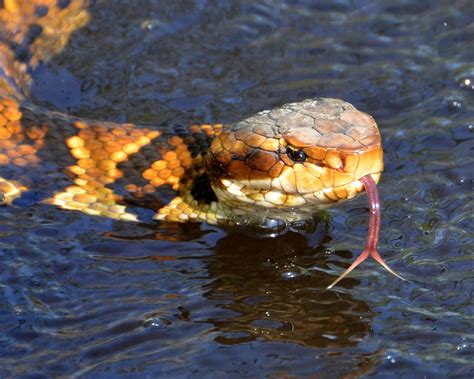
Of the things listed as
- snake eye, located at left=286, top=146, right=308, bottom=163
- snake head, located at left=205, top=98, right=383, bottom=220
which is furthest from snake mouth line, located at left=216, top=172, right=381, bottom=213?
snake eye, located at left=286, top=146, right=308, bottom=163

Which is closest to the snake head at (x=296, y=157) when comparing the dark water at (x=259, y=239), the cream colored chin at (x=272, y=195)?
the cream colored chin at (x=272, y=195)

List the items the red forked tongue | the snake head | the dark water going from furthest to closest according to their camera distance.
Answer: the snake head < the red forked tongue < the dark water

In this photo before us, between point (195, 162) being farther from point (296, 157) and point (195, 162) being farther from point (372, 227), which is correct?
point (372, 227)

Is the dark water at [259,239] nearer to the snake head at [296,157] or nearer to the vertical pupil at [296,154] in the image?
the snake head at [296,157]

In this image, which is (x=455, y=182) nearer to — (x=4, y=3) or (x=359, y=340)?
(x=359, y=340)

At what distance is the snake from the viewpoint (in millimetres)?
5801

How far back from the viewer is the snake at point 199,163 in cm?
580

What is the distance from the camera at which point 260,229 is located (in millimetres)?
6582

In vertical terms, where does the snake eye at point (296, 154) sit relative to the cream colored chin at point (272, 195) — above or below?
above

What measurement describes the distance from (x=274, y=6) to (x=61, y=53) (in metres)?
1.82

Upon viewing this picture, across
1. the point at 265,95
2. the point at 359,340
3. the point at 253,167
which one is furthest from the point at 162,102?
the point at 359,340

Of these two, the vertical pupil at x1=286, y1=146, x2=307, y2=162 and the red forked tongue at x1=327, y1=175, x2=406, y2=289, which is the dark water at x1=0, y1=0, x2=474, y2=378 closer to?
the red forked tongue at x1=327, y1=175, x2=406, y2=289

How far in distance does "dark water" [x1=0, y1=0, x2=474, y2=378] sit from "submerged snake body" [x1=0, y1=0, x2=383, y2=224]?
0.60ft

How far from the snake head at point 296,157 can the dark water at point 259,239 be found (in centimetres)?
44
